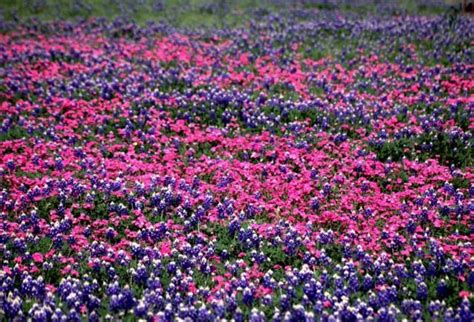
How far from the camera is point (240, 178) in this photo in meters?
9.36

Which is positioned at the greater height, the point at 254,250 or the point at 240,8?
the point at 240,8

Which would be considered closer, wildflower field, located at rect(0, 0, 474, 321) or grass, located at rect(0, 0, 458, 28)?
wildflower field, located at rect(0, 0, 474, 321)

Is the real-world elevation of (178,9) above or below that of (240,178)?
above

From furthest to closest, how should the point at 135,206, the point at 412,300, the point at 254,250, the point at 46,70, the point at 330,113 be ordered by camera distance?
the point at 46,70
the point at 330,113
the point at 135,206
the point at 254,250
the point at 412,300

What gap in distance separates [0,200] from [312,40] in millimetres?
11024

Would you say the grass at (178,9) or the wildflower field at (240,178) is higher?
the grass at (178,9)

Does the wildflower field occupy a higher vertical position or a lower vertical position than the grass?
lower

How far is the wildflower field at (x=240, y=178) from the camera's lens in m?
6.68

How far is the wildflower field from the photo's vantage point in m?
6.68

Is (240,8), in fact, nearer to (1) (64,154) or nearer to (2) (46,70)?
(2) (46,70)

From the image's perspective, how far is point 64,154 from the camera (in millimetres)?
10273

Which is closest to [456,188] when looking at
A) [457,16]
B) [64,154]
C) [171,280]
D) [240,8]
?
[171,280]

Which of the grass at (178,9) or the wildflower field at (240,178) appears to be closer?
the wildflower field at (240,178)

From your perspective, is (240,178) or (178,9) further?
(178,9)
